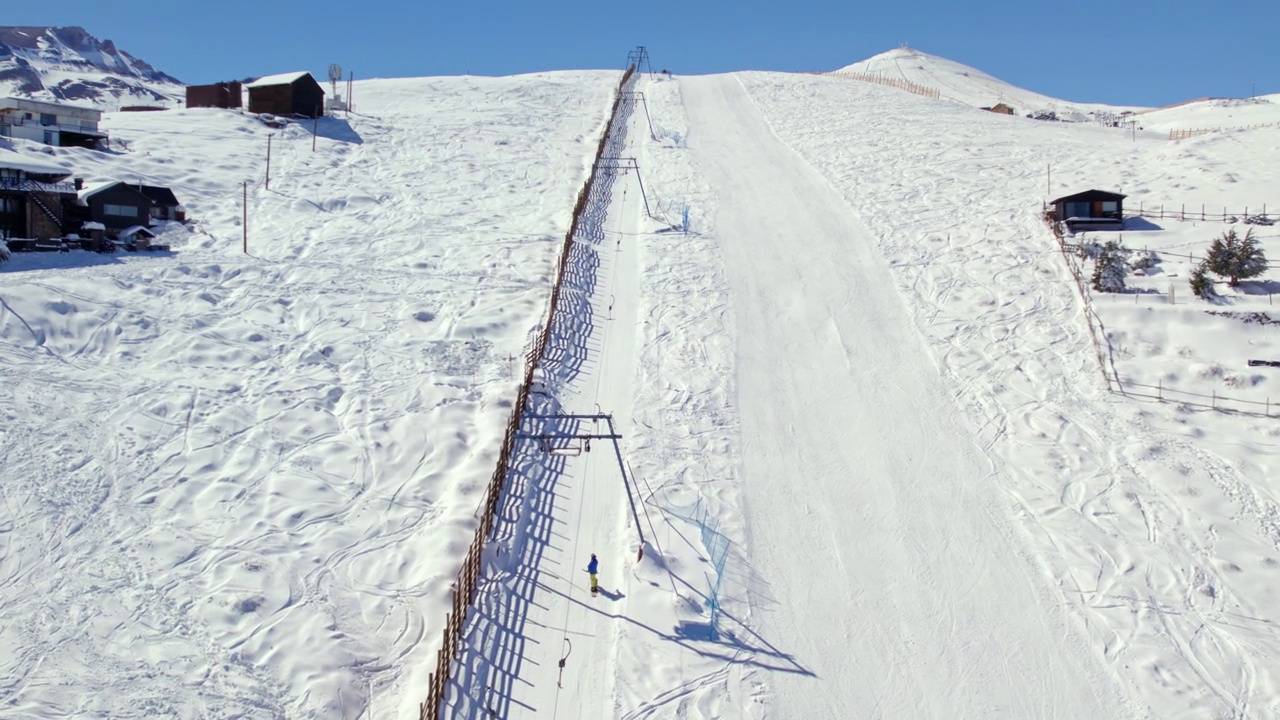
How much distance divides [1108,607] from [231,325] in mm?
20060

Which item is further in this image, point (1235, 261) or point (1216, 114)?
point (1216, 114)

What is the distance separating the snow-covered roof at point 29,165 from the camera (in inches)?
1144

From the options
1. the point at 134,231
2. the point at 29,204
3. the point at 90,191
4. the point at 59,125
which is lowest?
the point at 134,231

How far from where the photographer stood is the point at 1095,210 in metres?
30.9

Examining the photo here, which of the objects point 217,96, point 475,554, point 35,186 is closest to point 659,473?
point 475,554

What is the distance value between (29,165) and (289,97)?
20.2 m

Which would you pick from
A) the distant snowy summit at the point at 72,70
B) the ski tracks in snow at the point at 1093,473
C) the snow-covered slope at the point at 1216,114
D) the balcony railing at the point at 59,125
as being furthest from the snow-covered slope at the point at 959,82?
the distant snowy summit at the point at 72,70

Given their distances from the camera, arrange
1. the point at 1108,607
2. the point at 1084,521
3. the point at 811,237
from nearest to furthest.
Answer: the point at 1108,607 → the point at 1084,521 → the point at 811,237

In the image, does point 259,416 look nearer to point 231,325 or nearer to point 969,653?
point 231,325

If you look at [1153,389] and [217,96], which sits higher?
[217,96]

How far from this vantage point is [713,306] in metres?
25.7

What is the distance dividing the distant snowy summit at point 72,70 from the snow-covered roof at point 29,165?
4868 centimetres

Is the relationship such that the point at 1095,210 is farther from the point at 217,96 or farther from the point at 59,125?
the point at 217,96

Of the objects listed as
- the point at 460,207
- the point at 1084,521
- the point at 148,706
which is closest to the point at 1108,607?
the point at 1084,521
